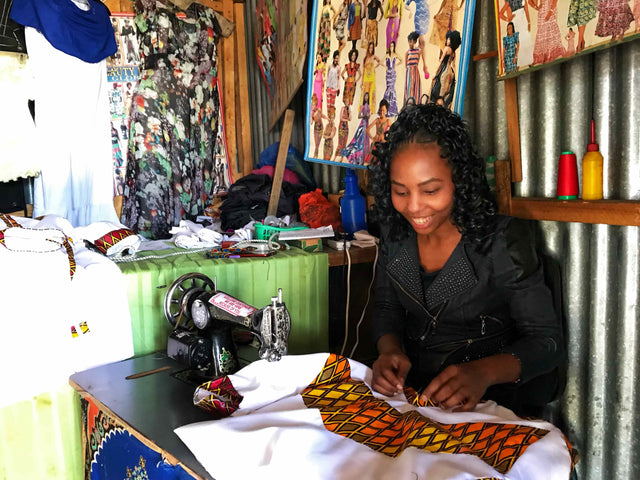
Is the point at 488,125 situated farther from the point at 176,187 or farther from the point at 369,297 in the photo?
the point at 176,187

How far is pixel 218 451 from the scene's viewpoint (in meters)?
1.20

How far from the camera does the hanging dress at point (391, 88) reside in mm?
2660

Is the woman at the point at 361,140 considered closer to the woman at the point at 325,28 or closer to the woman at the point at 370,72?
the woman at the point at 370,72

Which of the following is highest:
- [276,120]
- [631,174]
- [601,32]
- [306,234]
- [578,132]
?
[276,120]

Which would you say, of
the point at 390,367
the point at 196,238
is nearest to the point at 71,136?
the point at 196,238

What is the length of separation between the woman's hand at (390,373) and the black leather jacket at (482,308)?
193mm

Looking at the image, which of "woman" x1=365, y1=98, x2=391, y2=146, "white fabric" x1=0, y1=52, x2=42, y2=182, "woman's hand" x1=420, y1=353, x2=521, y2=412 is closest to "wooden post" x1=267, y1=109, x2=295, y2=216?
"woman" x1=365, y1=98, x2=391, y2=146

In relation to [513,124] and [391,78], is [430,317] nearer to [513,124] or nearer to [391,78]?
[513,124]

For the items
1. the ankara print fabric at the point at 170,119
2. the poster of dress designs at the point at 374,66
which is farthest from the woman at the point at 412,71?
the ankara print fabric at the point at 170,119

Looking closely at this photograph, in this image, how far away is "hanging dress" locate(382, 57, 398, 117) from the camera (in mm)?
2660

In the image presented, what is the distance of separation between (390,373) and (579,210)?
0.81 meters

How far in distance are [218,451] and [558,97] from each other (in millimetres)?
1595

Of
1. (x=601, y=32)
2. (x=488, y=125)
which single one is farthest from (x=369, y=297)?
(x=601, y=32)

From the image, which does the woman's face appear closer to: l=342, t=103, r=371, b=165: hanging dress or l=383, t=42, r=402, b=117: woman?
l=383, t=42, r=402, b=117: woman
